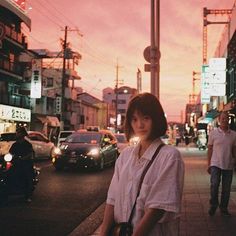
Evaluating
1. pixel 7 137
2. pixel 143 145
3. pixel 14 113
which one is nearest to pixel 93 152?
pixel 7 137

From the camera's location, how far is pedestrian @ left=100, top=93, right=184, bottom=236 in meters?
2.85

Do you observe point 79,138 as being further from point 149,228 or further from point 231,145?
point 149,228

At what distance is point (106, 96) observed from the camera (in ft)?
437

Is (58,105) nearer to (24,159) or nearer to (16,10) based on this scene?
(16,10)

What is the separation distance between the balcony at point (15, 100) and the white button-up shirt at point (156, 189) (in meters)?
37.3

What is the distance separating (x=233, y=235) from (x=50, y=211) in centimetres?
415

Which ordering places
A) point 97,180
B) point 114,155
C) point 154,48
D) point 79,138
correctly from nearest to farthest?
1. point 154,48
2. point 97,180
3. point 79,138
4. point 114,155

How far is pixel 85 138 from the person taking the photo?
20656 millimetres

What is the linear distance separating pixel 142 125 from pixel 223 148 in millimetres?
5447

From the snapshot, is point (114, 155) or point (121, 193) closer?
point (121, 193)

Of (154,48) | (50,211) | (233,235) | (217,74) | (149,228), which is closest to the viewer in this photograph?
(149,228)

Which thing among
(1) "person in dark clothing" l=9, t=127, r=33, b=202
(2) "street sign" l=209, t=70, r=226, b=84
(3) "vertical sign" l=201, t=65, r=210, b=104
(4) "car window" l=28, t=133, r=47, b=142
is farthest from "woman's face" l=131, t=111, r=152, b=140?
(3) "vertical sign" l=201, t=65, r=210, b=104

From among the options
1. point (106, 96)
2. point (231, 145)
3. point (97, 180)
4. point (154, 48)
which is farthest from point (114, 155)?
point (106, 96)

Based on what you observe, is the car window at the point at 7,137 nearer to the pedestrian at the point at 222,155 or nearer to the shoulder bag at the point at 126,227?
the pedestrian at the point at 222,155
